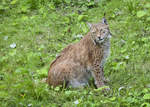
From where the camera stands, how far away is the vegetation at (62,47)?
472 cm

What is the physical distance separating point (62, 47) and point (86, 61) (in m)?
1.58

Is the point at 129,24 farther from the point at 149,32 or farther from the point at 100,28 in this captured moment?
the point at 100,28

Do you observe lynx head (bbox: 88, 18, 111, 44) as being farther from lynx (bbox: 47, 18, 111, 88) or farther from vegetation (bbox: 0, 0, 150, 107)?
vegetation (bbox: 0, 0, 150, 107)

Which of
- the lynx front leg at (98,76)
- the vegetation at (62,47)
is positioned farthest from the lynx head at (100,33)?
the vegetation at (62,47)

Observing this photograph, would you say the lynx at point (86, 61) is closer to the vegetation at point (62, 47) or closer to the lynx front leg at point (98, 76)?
the lynx front leg at point (98, 76)

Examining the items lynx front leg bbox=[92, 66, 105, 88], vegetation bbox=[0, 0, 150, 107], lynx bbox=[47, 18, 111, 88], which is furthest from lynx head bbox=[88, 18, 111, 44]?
vegetation bbox=[0, 0, 150, 107]

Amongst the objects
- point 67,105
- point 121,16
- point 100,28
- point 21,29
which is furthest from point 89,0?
point 67,105

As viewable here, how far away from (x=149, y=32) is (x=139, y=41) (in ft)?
Answer: 1.60

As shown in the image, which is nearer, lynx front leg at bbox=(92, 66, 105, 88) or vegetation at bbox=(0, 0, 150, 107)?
vegetation at bbox=(0, 0, 150, 107)

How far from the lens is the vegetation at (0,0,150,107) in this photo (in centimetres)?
472

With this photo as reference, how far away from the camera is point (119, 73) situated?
555 centimetres

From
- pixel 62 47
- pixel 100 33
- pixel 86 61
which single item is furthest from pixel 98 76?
pixel 62 47

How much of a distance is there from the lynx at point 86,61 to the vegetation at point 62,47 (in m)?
0.20

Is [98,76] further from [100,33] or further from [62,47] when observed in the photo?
[62,47]
